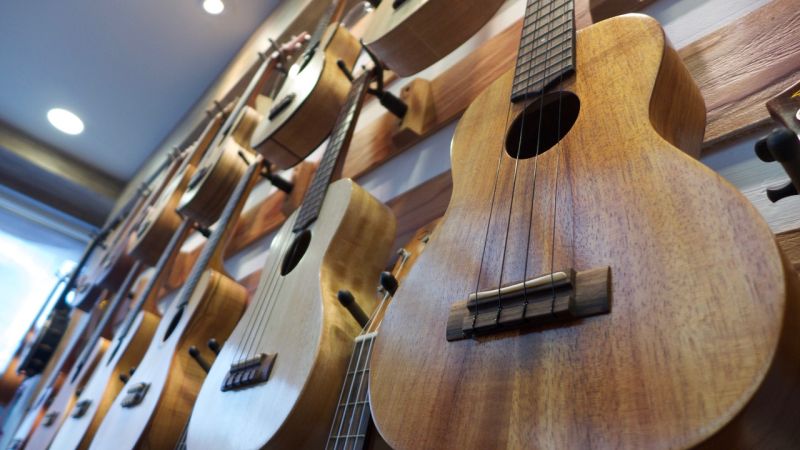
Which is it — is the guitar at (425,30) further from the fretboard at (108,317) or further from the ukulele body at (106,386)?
the fretboard at (108,317)

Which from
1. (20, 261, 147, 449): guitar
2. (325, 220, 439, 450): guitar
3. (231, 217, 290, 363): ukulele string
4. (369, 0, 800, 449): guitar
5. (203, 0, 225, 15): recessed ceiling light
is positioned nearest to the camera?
(369, 0, 800, 449): guitar

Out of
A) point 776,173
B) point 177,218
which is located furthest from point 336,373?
point 177,218

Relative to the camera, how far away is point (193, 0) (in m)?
2.86

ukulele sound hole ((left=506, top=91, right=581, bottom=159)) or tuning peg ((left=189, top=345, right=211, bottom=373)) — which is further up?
tuning peg ((left=189, top=345, right=211, bottom=373))

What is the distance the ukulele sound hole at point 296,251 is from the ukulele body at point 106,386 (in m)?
0.67

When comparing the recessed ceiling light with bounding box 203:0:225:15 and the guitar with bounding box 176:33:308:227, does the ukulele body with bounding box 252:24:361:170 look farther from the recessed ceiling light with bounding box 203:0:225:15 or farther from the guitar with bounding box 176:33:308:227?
the recessed ceiling light with bounding box 203:0:225:15

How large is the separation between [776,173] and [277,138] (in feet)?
3.75

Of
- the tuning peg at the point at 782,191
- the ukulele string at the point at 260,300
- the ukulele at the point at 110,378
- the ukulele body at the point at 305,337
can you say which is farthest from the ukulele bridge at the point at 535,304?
the ukulele at the point at 110,378

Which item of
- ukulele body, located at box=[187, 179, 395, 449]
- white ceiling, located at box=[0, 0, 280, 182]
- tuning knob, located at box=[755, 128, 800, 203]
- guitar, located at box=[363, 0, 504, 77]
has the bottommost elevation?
tuning knob, located at box=[755, 128, 800, 203]

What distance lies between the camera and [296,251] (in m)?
1.10

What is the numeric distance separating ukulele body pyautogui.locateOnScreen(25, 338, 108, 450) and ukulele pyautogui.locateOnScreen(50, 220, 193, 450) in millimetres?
185

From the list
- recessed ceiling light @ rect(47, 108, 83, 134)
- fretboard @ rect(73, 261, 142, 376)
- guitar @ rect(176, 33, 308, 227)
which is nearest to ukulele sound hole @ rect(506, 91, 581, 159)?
guitar @ rect(176, 33, 308, 227)

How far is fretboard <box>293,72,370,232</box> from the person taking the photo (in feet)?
3.57

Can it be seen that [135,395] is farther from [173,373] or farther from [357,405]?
[357,405]
